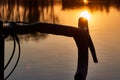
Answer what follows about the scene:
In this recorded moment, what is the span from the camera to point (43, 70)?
19.1 metres

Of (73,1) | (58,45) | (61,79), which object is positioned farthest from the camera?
(73,1)

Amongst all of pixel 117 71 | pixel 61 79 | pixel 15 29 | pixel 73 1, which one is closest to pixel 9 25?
pixel 15 29

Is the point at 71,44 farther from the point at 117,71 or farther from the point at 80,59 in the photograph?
the point at 80,59

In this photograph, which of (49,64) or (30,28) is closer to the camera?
(30,28)

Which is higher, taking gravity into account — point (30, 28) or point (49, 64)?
point (30, 28)

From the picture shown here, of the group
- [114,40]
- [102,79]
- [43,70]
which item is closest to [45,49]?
[114,40]

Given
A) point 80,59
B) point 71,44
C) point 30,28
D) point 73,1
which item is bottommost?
point 73,1

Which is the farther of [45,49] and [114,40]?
[114,40]

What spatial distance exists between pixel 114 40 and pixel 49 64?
11904mm

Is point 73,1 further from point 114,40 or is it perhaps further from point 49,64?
point 49,64

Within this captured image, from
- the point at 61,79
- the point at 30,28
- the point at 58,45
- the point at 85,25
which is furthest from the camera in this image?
the point at 58,45

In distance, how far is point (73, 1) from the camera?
346 feet

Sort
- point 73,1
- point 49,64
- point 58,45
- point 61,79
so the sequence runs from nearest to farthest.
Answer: point 61,79
point 49,64
point 58,45
point 73,1

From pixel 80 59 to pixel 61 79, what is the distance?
43.7 ft
